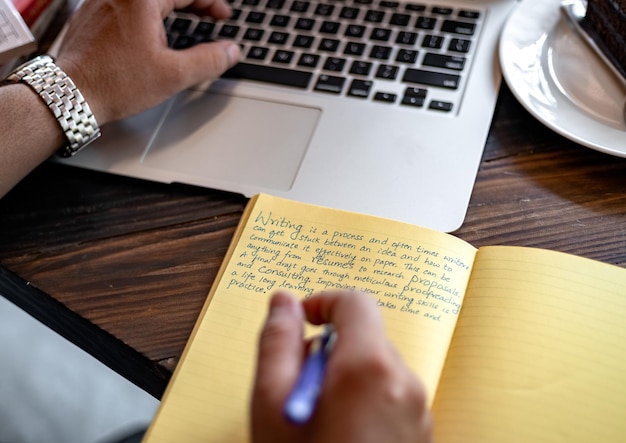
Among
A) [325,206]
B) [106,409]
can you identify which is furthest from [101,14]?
[106,409]

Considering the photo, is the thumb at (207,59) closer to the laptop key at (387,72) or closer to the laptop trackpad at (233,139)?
the laptop trackpad at (233,139)

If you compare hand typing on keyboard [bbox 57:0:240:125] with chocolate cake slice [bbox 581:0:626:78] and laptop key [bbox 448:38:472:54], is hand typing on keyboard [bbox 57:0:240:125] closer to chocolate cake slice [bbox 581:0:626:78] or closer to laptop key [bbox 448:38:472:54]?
laptop key [bbox 448:38:472:54]

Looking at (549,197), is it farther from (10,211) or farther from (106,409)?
(106,409)

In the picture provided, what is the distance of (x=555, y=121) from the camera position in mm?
618

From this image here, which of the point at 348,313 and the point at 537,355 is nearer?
the point at 348,313

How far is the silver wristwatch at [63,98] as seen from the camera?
64 centimetres

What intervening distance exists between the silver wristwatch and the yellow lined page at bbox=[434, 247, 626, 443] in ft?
1.29

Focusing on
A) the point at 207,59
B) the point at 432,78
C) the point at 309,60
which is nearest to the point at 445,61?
the point at 432,78

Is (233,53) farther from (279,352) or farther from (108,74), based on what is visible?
(279,352)

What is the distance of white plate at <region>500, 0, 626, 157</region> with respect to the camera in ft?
2.00

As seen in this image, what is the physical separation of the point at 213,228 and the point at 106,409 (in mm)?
759

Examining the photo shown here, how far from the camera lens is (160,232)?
2.04 feet

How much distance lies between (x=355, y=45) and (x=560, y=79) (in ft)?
0.68

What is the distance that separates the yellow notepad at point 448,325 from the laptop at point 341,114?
5cm
